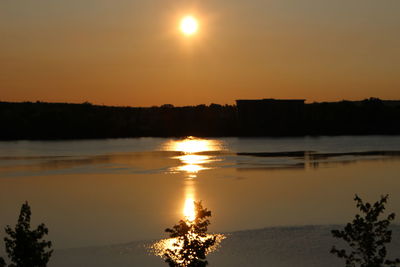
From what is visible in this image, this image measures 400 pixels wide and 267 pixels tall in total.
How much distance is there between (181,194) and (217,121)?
318 feet

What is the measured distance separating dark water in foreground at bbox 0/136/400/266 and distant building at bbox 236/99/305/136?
221ft

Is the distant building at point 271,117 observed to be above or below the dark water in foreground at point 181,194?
above

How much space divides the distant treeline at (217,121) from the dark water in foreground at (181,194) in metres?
57.9

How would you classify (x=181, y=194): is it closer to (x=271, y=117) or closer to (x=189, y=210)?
(x=189, y=210)

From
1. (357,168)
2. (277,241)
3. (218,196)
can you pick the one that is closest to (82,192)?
(218,196)

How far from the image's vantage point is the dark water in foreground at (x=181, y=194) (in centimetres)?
2166

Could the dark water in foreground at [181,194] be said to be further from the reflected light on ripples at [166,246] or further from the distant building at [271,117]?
the distant building at [271,117]

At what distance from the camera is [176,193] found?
1225 inches

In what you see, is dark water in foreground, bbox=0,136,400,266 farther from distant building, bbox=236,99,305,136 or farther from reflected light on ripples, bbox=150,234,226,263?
distant building, bbox=236,99,305,136

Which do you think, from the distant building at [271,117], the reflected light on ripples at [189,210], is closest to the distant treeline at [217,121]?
the distant building at [271,117]

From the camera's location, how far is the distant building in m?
120

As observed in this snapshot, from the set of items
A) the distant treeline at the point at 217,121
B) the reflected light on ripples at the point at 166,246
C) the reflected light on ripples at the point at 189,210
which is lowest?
the reflected light on ripples at the point at 166,246

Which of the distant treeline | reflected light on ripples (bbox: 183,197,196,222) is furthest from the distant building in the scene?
reflected light on ripples (bbox: 183,197,196,222)

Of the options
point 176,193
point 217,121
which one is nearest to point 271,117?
point 217,121
